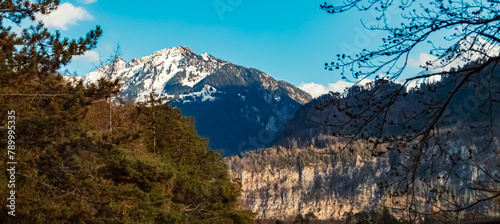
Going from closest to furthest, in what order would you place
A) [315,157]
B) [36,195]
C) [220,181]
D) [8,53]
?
[8,53] < [36,195] < [220,181] < [315,157]

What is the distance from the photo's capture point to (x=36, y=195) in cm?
1436

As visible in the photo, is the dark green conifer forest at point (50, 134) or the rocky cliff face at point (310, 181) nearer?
the dark green conifer forest at point (50, 134)

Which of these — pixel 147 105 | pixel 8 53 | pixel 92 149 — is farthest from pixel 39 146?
pixel 147 105

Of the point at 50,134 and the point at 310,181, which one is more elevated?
the point at 50,134

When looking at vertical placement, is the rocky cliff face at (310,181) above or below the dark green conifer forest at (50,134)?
below

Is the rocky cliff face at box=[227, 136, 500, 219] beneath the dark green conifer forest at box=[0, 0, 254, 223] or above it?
beneath

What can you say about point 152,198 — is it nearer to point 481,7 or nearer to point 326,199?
point 481,7

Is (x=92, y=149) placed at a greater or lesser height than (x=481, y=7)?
lesser

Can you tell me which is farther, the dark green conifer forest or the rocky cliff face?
the rocky cliff face

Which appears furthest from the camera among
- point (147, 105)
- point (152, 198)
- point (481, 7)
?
point (147, 105)

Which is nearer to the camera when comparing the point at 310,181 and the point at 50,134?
the point at 50,134

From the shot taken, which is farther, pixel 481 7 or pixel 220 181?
pixel 220 181

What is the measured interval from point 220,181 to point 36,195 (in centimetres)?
1931

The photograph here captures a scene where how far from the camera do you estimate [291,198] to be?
14425 cm
